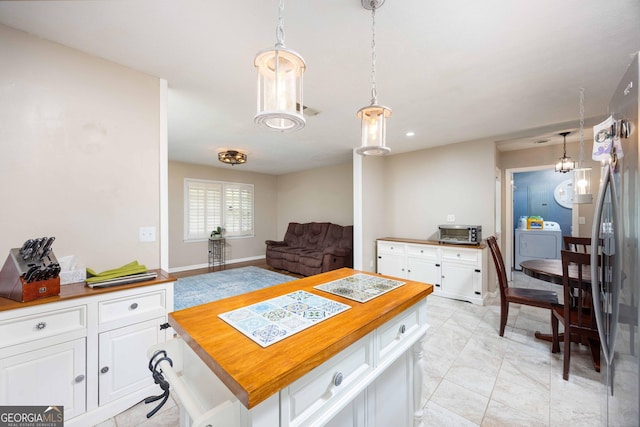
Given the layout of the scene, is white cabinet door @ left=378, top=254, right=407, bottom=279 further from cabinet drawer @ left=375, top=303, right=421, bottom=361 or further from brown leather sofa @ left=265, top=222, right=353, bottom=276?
cabinet drawer @ left=375, top=303, right=421, bottom=361

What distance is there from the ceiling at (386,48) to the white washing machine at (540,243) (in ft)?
10.4

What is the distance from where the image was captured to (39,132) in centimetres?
160

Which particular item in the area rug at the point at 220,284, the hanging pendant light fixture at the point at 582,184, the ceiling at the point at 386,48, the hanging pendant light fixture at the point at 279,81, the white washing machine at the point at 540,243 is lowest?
the area rug at the point at 220,284

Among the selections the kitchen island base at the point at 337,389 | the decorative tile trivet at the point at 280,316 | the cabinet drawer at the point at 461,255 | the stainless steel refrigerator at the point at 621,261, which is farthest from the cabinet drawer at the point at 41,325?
the cabinet drawer at the point at 461,255

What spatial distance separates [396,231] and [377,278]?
11.2ft

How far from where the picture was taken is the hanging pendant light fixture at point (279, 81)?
0.97m

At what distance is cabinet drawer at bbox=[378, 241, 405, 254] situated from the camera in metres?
4.32

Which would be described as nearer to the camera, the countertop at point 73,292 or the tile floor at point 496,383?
the countertop at point 73,292

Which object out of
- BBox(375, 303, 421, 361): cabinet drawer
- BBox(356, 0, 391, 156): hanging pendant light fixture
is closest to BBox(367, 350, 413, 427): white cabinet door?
BBox(375, 303, 421, 361): cabinet drawer

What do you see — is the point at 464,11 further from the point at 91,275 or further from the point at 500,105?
the point at 91,275

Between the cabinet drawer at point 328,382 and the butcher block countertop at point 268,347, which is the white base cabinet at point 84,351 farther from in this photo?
the cabinet drawer at point 328,382

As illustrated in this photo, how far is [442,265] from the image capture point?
153 inches

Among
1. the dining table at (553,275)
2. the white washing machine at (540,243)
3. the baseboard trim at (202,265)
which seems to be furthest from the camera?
the baseboard trim at (202,265)

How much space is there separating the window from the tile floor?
485 centimetres
